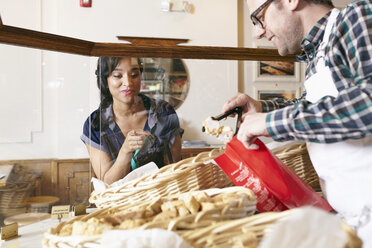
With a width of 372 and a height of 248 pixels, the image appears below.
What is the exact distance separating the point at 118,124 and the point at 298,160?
2.43 ft

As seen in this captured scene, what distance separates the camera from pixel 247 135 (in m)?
1.02

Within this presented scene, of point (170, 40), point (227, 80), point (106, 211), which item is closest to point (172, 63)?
point (227, 80)

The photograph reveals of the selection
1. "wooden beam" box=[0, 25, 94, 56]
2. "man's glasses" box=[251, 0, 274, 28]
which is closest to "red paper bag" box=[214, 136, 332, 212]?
"man's glasses" box=[251, 0, 274, 28]

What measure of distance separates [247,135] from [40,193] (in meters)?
0.86

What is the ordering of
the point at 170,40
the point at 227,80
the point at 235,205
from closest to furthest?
the point at 235,205
the point at 227,80
the point at 170,40

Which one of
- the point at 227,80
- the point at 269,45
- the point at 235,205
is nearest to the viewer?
the point at 235,205

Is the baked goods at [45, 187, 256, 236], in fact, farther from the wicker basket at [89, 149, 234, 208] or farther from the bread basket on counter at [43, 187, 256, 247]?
the wicker basket at [89, 149, 234, 208]

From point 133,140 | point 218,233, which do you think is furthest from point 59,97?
point 218,233

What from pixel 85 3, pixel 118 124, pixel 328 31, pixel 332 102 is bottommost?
pixel 118 124

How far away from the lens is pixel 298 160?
1482mm

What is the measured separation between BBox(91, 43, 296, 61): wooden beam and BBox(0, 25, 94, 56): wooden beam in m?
0.08

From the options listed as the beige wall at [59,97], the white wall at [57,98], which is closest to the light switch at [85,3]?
the beige wall at [59,97]

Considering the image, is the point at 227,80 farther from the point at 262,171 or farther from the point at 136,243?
the point at 136,243

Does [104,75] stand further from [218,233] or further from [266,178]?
[218,233]
